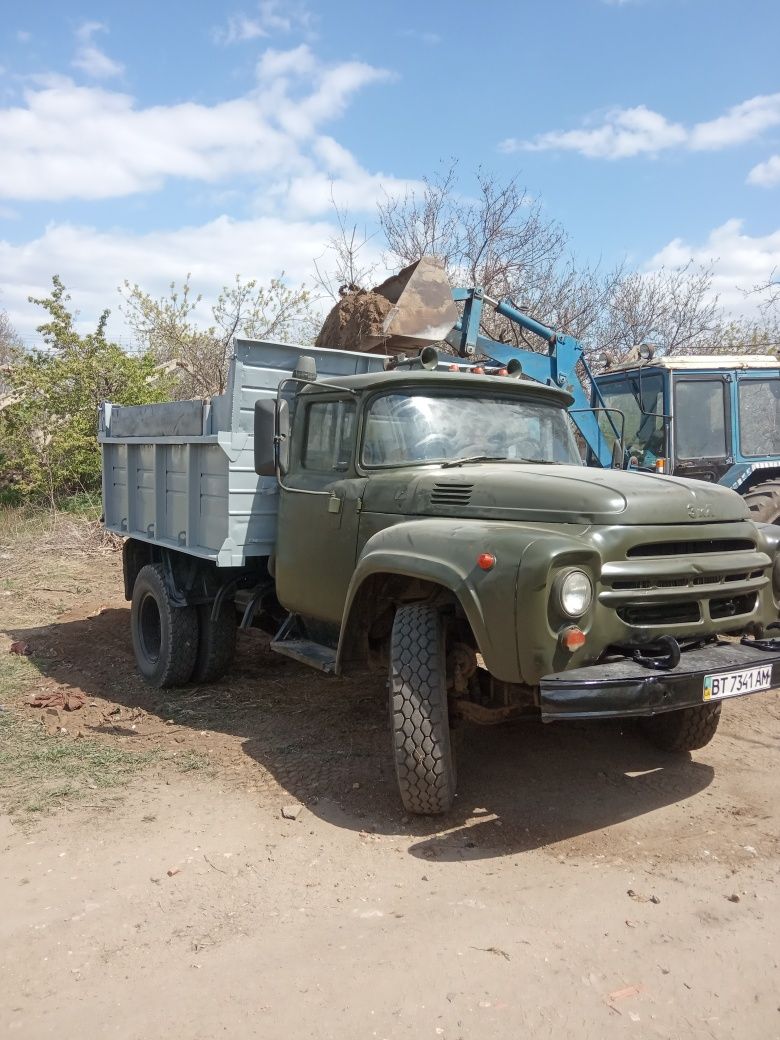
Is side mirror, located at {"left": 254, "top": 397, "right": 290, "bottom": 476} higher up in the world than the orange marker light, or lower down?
higher up

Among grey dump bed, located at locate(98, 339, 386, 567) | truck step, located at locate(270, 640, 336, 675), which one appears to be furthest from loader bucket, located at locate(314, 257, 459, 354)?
truck step, located at locate(270, 640, 336, 675)

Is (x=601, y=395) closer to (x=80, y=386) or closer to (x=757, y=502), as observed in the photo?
(x=757, y=502)

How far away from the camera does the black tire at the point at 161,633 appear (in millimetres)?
6379

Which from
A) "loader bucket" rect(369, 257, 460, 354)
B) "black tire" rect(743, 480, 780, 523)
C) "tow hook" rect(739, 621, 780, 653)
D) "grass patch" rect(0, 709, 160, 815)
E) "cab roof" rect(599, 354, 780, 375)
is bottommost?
"grass patch" rect(0, 709, 160, 815)

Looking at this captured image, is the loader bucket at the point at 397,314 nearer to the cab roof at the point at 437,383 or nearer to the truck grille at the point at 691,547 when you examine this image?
the cab roof at the point at 437,383

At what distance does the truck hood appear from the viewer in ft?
12.5

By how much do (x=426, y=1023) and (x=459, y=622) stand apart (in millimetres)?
1873

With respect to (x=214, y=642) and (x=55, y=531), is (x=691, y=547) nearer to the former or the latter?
(x=214, y=642)

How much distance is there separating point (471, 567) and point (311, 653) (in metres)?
1.72

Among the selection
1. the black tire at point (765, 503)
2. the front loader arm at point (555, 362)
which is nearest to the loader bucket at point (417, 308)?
the front loader arm at point (555, 362)

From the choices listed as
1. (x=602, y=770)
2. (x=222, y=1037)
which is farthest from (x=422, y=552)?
→ (x=222, y=1037)

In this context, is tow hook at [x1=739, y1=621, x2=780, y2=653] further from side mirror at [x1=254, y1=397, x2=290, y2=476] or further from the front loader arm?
the front loader arm

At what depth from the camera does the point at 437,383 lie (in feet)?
16.0

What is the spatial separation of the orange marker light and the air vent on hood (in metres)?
0.93
